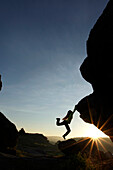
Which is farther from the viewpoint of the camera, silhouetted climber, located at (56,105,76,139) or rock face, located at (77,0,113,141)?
silhouetted climber, located at (56,105,76,139)

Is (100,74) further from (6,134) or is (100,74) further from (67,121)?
(6,134)

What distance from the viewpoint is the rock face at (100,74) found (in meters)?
12.5

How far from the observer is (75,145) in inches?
914

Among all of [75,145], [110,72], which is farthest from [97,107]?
[75,145]

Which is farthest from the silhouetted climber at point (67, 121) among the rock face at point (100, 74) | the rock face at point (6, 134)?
the rock face at point (6, 134)

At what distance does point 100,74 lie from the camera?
49.9ft

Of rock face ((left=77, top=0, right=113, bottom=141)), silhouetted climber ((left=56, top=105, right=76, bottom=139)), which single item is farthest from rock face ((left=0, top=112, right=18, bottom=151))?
rock face ((left=77, top=0, right=113, bottom=141))

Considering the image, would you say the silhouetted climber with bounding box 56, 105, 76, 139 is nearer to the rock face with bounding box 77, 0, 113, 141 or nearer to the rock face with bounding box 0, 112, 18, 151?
the rock face with bounding box 77, 0, 113, 141

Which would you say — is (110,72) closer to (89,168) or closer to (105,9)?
(105,9)

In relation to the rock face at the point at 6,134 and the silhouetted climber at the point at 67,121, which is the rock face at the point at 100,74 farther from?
the rock face at the point at 6,134

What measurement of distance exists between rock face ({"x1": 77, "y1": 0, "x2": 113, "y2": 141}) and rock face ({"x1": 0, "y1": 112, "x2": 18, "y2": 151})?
526 inches

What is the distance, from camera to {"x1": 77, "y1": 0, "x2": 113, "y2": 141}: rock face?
40.9 ft

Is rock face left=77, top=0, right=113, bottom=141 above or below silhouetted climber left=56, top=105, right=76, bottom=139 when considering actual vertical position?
above

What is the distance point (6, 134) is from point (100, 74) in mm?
18719
